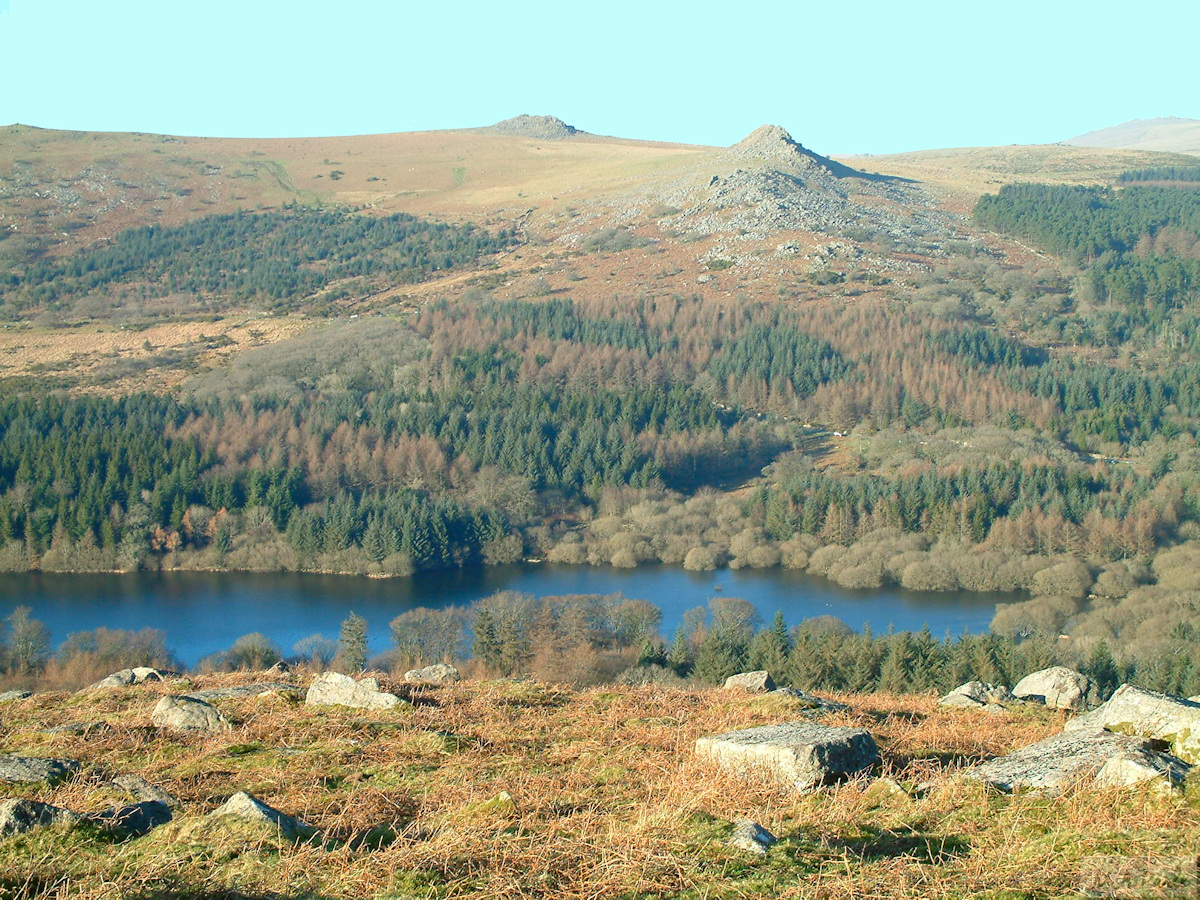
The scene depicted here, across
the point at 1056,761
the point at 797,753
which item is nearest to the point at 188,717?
the point at 797,753

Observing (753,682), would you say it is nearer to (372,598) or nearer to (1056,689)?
(1056,689)

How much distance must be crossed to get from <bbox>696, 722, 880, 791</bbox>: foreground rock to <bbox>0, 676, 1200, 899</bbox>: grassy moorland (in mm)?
215

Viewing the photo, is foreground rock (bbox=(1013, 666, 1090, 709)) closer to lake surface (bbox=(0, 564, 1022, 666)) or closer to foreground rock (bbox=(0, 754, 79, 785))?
foreground rock (bbox=(0, 754, 79, 785))

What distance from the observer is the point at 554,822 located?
684 cm

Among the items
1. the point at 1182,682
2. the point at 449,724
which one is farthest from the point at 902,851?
the point at 1182,682

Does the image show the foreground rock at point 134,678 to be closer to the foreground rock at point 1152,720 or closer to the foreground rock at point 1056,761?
the foreground rock at point 1056,761

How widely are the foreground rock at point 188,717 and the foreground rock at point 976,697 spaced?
811 cm

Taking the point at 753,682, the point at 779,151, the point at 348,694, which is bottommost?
the point at 753,682

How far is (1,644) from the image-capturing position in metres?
43.9

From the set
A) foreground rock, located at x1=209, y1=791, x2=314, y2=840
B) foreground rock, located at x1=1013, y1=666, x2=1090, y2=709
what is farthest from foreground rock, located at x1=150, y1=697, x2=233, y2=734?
foreground rock, located at x1=1013, y1=666, x2=1090, y2=709

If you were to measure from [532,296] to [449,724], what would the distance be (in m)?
99.3

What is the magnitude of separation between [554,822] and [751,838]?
128 centimetres

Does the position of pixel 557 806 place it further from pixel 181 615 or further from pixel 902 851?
pixel 181 615

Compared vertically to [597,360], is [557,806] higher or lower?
higher
